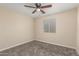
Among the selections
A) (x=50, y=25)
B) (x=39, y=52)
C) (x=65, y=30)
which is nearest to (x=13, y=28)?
(x=39, y=52)

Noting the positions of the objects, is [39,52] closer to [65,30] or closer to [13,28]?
[65,30]

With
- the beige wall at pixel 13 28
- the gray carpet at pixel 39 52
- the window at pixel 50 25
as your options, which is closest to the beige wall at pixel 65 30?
the window at pixel 50 25

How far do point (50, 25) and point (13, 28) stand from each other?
250 centimetres

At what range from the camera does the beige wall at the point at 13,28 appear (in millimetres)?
3439

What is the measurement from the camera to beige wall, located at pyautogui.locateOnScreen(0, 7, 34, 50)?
344 cm

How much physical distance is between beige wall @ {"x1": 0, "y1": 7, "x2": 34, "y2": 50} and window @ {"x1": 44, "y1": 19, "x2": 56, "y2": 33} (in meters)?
1.33

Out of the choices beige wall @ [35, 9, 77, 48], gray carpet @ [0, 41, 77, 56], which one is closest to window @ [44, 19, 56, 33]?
beige wall @ [35, 9, 77, 48]

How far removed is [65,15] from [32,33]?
9.79ft

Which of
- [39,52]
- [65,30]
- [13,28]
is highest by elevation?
[13,28]

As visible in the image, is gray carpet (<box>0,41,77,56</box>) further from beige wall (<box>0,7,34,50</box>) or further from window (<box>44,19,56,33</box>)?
window (<box>44,19,56,33</box>)

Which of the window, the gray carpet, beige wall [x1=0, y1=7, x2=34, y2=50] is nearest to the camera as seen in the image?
the gray carpet

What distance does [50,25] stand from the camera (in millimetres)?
4703

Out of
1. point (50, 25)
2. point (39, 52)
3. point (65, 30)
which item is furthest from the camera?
point (50, 25)

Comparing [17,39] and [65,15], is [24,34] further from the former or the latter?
[65,15]
